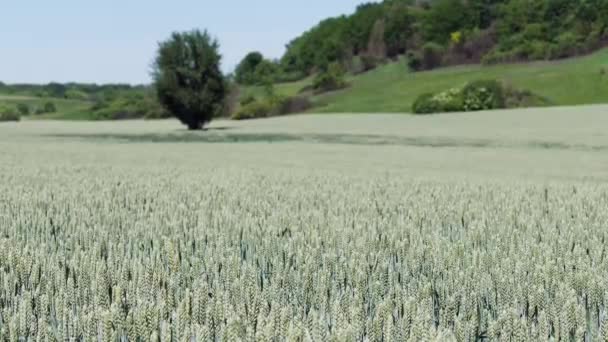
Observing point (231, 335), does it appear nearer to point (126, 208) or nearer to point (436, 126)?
point (126, 208)

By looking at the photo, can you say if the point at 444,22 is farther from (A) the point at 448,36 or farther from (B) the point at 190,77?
(B) the point at 190,77

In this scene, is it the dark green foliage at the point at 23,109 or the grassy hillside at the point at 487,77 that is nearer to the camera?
the grassy hillside at the point at 487,77

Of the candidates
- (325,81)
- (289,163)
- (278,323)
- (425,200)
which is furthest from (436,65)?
(278,323)

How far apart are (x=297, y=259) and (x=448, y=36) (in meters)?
139

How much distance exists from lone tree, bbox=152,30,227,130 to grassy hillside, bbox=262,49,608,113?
22681mm

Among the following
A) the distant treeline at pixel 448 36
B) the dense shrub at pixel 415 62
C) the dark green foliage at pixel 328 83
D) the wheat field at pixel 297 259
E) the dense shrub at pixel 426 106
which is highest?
the distant treeline at pixel 448 36

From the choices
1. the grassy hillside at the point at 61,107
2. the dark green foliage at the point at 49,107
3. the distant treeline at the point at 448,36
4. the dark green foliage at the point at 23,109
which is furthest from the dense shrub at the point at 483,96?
the dark green foliage at the point at 49,107

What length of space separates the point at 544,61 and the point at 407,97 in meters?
20.4

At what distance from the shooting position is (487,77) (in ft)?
267

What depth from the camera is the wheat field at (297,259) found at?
4223mm

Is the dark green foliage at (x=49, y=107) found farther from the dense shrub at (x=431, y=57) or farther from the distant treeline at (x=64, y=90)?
the dense shrub at (x=431, y=57)

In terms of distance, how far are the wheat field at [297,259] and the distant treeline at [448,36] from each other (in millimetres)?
88779

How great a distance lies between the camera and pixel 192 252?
22.5 feet

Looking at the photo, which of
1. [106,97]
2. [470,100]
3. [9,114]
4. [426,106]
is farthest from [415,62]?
[9,114]
